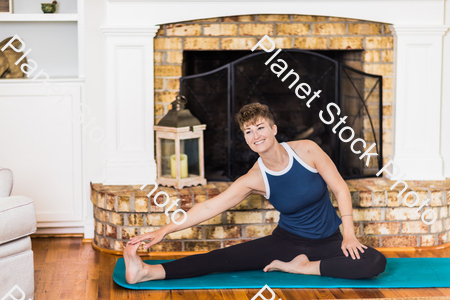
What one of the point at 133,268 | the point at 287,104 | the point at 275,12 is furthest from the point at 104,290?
the point at 275,12

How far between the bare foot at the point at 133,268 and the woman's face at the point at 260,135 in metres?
0.69

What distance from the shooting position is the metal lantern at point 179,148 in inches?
118

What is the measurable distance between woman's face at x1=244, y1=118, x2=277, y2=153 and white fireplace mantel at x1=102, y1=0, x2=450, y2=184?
1.02 meters

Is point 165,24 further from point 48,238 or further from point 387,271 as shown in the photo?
point 387,271

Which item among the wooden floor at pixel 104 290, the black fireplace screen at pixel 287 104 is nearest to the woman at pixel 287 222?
the wooden floor at pixel 104 290

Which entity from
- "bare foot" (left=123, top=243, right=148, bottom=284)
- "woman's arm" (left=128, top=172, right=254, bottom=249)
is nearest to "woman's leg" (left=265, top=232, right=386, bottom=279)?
"woman's arm" (left=128, top=172, right=254, bottom=249)

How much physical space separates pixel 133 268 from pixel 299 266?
2.47 feet

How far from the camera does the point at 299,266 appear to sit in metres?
2.51

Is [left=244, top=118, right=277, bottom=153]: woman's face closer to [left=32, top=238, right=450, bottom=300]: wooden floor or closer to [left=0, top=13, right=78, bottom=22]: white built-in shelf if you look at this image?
[left=32, top=238, right=450, bottom=300]: wooden floor

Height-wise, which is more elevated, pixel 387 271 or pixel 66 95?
pixel 66 95

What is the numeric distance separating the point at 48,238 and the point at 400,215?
6.76ft

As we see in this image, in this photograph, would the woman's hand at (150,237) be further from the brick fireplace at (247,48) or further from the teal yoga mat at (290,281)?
the brick fireplace at (247,48)

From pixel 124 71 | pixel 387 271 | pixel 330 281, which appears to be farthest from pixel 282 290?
pixel 124 71

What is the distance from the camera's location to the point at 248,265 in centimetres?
257
